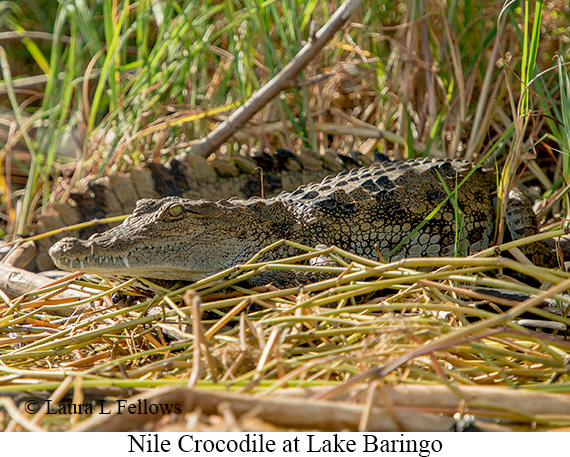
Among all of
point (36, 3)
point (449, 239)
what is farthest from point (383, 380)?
point (36, 3)

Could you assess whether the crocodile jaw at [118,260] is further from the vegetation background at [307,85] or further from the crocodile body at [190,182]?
the vegetation background at [307,85]

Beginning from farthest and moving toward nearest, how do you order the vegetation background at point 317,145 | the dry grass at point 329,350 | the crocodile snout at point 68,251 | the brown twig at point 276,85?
the brown twig at point 276,85 → the crocodile snout at point 68,251 → the vegetation background at point 317,145 → the dry grass at point 329,350

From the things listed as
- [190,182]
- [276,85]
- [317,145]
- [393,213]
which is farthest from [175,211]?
[317,145]

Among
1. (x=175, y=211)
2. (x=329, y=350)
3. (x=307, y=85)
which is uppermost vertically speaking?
(x=307, y=85)

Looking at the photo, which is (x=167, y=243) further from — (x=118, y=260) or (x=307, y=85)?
(x=307, y=85)

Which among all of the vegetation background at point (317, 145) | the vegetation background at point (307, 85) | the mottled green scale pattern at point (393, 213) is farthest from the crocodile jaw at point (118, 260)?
the vegetation background at point (307, 85)

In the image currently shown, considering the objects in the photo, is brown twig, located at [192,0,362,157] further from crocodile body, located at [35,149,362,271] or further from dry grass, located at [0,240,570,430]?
dry grass, located at [0,240,570,430]
